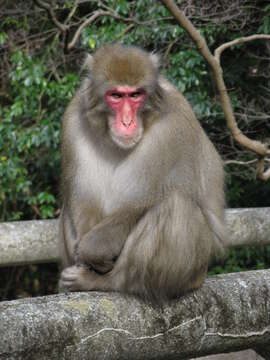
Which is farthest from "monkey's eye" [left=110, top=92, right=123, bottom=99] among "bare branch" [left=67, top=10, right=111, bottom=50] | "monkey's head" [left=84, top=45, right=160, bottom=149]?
"bare branch" [left=67, top=10, right=111, bottom=50]

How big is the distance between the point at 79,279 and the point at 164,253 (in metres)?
0.50

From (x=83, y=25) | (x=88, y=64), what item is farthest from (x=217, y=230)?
(x=83, y=25)

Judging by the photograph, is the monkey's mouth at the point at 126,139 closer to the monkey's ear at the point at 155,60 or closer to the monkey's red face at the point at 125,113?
the monkey's red face at the point at 125,113

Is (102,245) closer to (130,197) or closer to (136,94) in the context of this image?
(130,197)

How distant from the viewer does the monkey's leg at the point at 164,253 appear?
3.49 m

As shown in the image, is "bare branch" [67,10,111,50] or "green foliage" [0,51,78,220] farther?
"green foliage" [0,51,78,220]

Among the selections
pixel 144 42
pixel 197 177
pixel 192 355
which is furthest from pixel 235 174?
pixel 192 355

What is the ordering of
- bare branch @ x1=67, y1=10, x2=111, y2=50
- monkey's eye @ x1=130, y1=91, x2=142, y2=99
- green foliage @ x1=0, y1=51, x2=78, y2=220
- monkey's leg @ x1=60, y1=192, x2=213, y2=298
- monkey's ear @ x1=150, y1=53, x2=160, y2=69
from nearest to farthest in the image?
1. monkey's leg @ x1=60, y1=192, x2=213, y2=298
2. monkey's eye @ x1=130, y1=91, x2=142, y2=99
3. monkey's ear @ x1=150, y1=53, x2=160, y2=69
4. bare branch @ x1=67, y1=10, x2=111, y2=50
5. green foliage @ x1=0, y1=51, x2=78, y2=220

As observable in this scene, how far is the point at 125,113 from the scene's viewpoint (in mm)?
3703

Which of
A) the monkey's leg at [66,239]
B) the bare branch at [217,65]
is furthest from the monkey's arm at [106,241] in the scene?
the bare branch at [217,65]

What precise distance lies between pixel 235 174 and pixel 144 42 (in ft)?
6.01

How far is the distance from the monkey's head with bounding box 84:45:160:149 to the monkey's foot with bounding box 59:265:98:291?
675 mm

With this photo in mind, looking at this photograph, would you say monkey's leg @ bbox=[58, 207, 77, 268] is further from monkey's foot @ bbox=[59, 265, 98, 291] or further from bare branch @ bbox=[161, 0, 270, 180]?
bare branch @ bbox=[161, 0, 270, 180]

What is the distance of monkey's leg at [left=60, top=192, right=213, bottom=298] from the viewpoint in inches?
137
